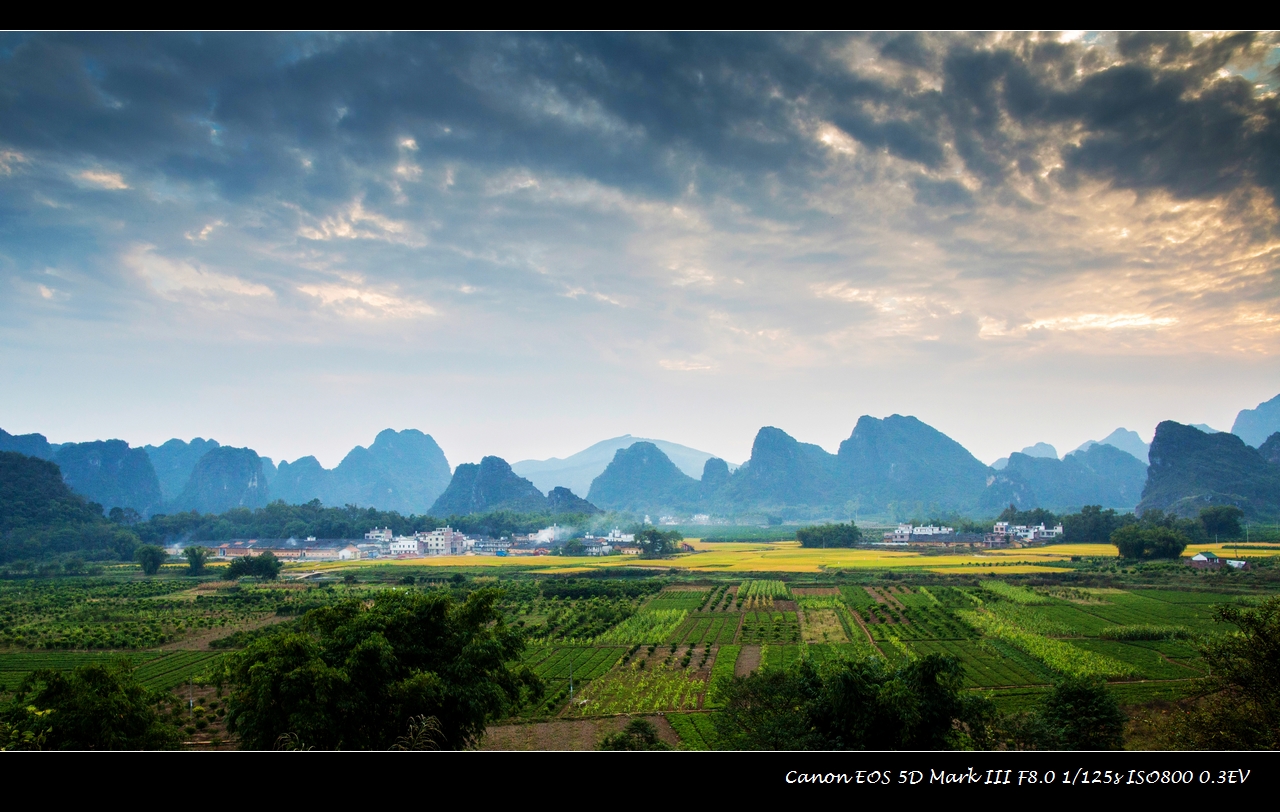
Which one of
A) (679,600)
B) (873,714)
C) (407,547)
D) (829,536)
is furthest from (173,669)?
(829,536)

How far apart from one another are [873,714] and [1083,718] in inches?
101

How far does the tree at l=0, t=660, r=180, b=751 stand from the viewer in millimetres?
5988

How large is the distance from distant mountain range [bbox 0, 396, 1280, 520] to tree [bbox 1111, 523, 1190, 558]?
2288 cm

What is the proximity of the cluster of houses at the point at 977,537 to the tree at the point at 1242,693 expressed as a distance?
3928cm

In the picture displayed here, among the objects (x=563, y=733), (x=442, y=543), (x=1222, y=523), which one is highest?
(x=1222, y=523)

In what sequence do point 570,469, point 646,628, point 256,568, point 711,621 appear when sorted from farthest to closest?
point 570,469, point 256,568, point 711,621, point 646,628

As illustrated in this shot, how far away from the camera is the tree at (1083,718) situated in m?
6.89

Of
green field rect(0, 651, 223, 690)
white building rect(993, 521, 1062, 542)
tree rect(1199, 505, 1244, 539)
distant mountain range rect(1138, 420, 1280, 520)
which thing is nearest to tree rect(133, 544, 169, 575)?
green field rect(0, 651, 223, 690)

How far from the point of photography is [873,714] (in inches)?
258

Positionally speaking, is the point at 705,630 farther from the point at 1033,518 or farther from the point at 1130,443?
the point at 1130,443

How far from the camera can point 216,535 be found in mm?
48000

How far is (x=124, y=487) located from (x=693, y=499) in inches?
2661

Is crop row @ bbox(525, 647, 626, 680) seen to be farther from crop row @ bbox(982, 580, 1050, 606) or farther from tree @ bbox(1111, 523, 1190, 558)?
tree @ bbox(1111, 523, 1190, 558)
